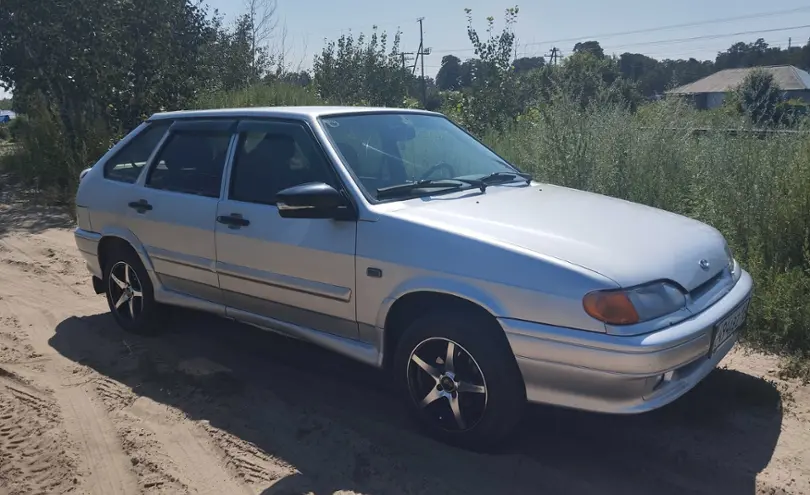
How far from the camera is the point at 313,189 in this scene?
367 cm

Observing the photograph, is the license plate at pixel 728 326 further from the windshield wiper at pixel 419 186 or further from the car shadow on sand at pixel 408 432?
the windshield wiper at pixel 419 186

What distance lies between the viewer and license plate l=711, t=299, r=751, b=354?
3.38m

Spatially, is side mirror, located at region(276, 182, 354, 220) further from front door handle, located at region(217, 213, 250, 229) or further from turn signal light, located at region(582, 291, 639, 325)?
turn signal light, located at region(582, 291, 639, 325)

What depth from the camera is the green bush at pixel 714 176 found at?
16.4 feet

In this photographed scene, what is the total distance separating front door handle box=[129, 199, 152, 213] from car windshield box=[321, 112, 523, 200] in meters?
1.64

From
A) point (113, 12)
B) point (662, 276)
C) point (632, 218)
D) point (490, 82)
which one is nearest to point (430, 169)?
point (632, 218)

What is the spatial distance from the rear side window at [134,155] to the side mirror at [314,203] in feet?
6.44

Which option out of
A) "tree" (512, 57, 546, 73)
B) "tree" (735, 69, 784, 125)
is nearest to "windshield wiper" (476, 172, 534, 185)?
"tree" (735, 69, 784, 125)

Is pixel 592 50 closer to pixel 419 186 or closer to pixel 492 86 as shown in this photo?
pixel 492 86

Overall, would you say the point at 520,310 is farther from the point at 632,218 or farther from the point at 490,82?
the point at 490,82

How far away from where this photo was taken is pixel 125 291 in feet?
17.7

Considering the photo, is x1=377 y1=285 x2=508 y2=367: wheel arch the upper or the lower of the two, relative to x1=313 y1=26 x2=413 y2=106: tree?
lower

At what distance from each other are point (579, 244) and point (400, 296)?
95 centimetres

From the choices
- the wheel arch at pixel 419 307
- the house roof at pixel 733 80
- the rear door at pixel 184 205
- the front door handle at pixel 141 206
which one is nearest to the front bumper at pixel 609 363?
the wheel arch at pixel 419 307
